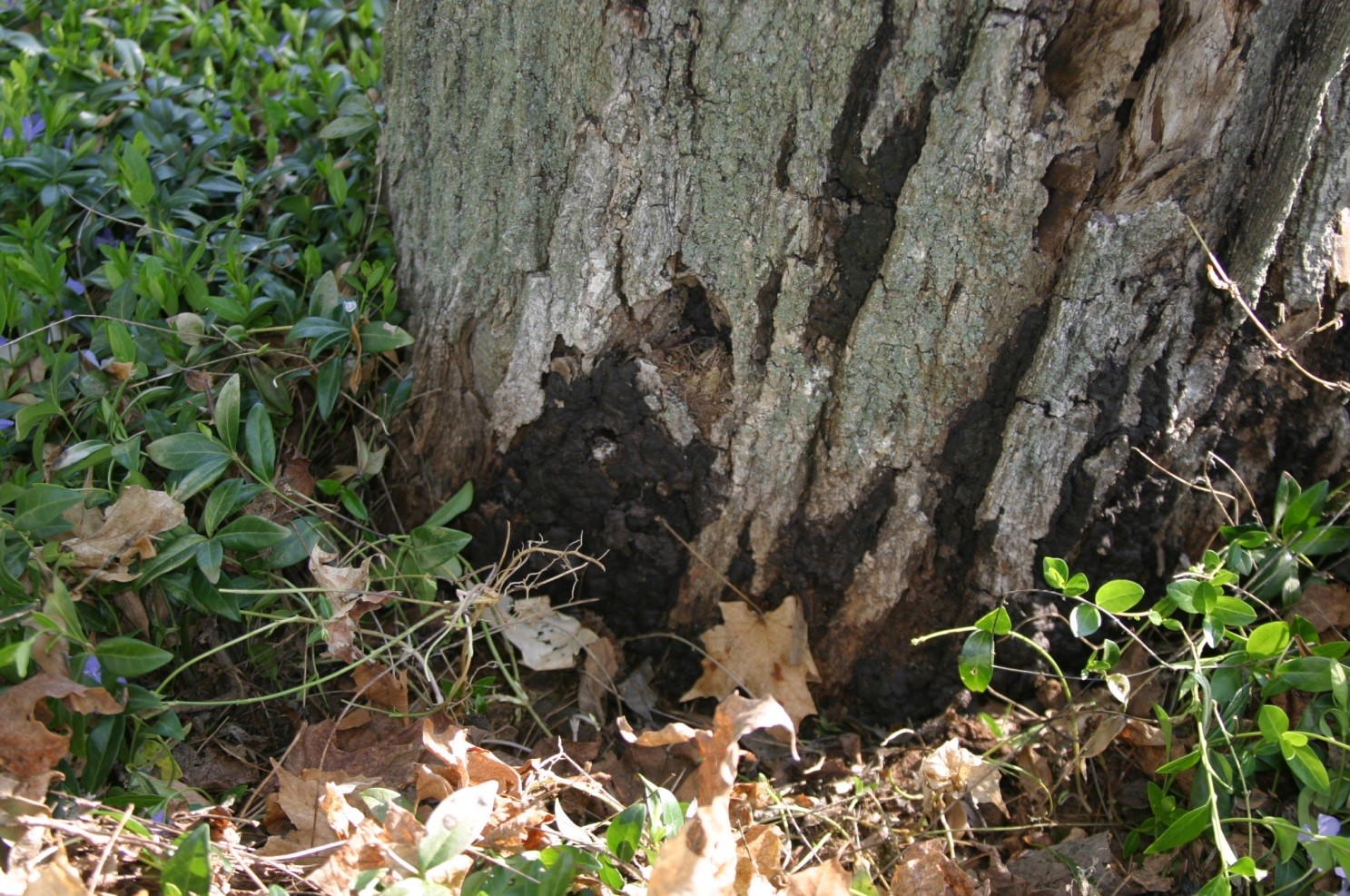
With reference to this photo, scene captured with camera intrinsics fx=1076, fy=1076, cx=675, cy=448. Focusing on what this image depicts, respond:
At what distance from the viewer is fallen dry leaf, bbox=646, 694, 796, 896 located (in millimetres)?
1357

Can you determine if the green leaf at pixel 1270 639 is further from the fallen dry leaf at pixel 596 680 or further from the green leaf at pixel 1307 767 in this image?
the fallen dry leaf at pixel 596 680

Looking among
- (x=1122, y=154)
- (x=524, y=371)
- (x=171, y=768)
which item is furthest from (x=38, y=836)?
(x=1122, y=154)

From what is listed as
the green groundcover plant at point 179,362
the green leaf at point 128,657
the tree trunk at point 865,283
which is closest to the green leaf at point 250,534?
the green groundcover plant at point 179,362

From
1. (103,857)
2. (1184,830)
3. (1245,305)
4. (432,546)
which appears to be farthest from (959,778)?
(103,857)

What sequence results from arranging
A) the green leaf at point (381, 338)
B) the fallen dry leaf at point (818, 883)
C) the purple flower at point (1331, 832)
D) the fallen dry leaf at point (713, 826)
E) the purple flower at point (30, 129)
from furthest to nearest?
the purple flower at point (30, 129)
the green leaf at point (381, 338)
the purple flower at point (1331, 832)
the fallen dry leaf at point (818, 883)
the fallen dry leaf at point (713, 826)

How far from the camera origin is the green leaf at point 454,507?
2025 millimetres

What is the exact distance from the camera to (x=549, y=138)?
1.78m

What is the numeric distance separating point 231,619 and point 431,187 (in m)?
0.85

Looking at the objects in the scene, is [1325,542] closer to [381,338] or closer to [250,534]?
[381,338]

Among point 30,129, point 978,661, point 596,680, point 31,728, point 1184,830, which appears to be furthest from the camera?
point 30,129

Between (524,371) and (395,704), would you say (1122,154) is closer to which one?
(524,371)

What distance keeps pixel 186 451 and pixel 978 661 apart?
1.40m

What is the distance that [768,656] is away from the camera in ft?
7.06

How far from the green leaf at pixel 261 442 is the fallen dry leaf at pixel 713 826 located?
2.99 feet
